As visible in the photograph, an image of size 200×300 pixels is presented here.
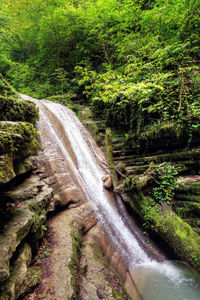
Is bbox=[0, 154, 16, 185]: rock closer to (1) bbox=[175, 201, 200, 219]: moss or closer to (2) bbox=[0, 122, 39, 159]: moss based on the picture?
(2) bbox=[0, 122, 39, 159]: moss

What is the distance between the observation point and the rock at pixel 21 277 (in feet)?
5.67

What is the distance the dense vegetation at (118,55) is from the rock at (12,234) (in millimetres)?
3755

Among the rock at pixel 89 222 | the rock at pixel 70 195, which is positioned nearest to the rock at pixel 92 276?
the rock at pixel 89 222

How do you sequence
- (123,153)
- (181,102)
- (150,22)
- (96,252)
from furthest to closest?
1. (150,22)
2. (123,153)
3. (181,102)
4. (96,252)

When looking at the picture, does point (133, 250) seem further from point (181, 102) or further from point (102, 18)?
point (102, 18)

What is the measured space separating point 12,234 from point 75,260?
1322 millimetres

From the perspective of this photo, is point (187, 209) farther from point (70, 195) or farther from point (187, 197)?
point (70, 195)

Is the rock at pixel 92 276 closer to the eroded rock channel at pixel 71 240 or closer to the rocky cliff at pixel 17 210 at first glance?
the eroded rock channel at pixel 71 240

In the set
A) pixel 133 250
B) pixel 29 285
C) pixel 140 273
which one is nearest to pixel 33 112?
pixel 29 285

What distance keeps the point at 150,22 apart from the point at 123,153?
6.73 metres

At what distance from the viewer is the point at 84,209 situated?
4.14m

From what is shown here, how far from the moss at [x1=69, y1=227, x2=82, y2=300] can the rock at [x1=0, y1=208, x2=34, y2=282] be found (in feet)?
3.38

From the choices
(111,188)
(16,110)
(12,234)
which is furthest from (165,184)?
(16,110)

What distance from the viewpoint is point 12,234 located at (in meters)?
2.04
